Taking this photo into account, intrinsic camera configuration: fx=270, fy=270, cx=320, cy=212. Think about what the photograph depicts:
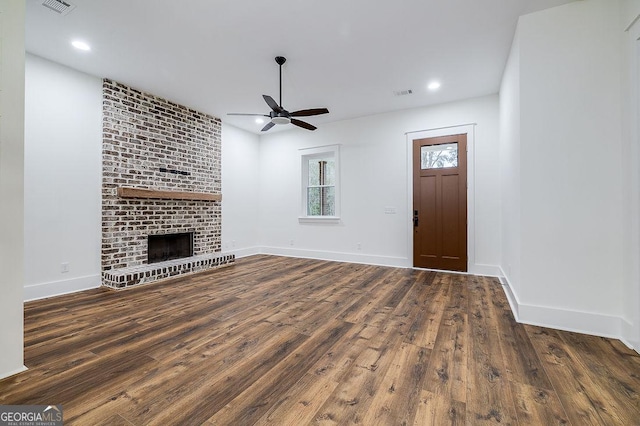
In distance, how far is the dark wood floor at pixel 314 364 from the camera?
57.1 inches

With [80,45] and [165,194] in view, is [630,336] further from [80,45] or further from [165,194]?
[80,45]

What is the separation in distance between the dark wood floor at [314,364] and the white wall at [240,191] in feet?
9.55

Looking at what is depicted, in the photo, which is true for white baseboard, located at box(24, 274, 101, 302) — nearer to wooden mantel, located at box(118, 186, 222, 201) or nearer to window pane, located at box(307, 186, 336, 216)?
wooden mantel, located at box(118, 186, 222, 201)

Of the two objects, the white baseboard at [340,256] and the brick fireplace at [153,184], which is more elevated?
the brick fireplace at [153,184]

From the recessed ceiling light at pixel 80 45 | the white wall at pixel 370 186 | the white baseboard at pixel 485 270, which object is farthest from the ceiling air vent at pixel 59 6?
the white baseboard at pixel 485 270

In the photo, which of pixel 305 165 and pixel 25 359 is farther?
pixel 305 165

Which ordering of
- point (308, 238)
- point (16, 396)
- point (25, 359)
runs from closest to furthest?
point (16, 396) → point (25, 359) → point (308, 238)

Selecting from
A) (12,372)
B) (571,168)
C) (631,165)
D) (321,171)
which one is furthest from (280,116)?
(631,165)

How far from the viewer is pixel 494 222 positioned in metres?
4.46

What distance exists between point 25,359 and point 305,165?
5.29 meters

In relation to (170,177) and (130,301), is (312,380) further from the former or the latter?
(170,177)

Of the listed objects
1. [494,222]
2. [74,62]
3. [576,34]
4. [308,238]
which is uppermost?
[74,62]

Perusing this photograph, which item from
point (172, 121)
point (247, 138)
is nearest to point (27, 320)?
point (172, 121)

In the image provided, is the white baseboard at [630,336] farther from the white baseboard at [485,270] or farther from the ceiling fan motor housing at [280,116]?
the ceiling fan motor housing at [280,116]
